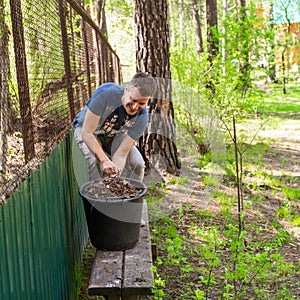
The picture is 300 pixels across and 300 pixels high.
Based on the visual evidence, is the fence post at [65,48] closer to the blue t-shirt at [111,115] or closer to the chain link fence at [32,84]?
the chain link fence at [32,84]

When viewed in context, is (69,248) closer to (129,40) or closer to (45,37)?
(45,37)

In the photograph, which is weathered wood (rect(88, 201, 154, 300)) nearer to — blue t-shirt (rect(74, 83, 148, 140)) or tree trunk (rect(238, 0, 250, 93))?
blue t-shirt (rect(74, 83, 148, 140))

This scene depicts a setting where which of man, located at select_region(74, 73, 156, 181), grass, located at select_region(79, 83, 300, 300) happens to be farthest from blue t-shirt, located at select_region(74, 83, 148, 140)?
grass, located at select_region(79, 83, 300, 300)

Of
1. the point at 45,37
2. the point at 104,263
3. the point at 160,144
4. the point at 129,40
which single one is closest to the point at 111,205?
the point at 104,263

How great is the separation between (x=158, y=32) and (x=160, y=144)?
1.78 m

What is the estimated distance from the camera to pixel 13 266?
6.13ft

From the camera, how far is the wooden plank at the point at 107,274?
2.85 metres

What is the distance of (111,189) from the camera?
3367mm

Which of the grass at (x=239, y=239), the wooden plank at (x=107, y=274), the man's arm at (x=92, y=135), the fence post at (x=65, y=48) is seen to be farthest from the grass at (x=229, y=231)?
the fence post at (x=65, y=48)

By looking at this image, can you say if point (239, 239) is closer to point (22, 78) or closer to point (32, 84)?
point (32, 84)

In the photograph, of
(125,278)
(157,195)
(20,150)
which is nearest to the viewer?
(20,150)

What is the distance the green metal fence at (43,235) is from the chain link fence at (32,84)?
0.11 meters

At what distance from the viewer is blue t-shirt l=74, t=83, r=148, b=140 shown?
3768 millimetres

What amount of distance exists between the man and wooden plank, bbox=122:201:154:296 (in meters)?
0.64
